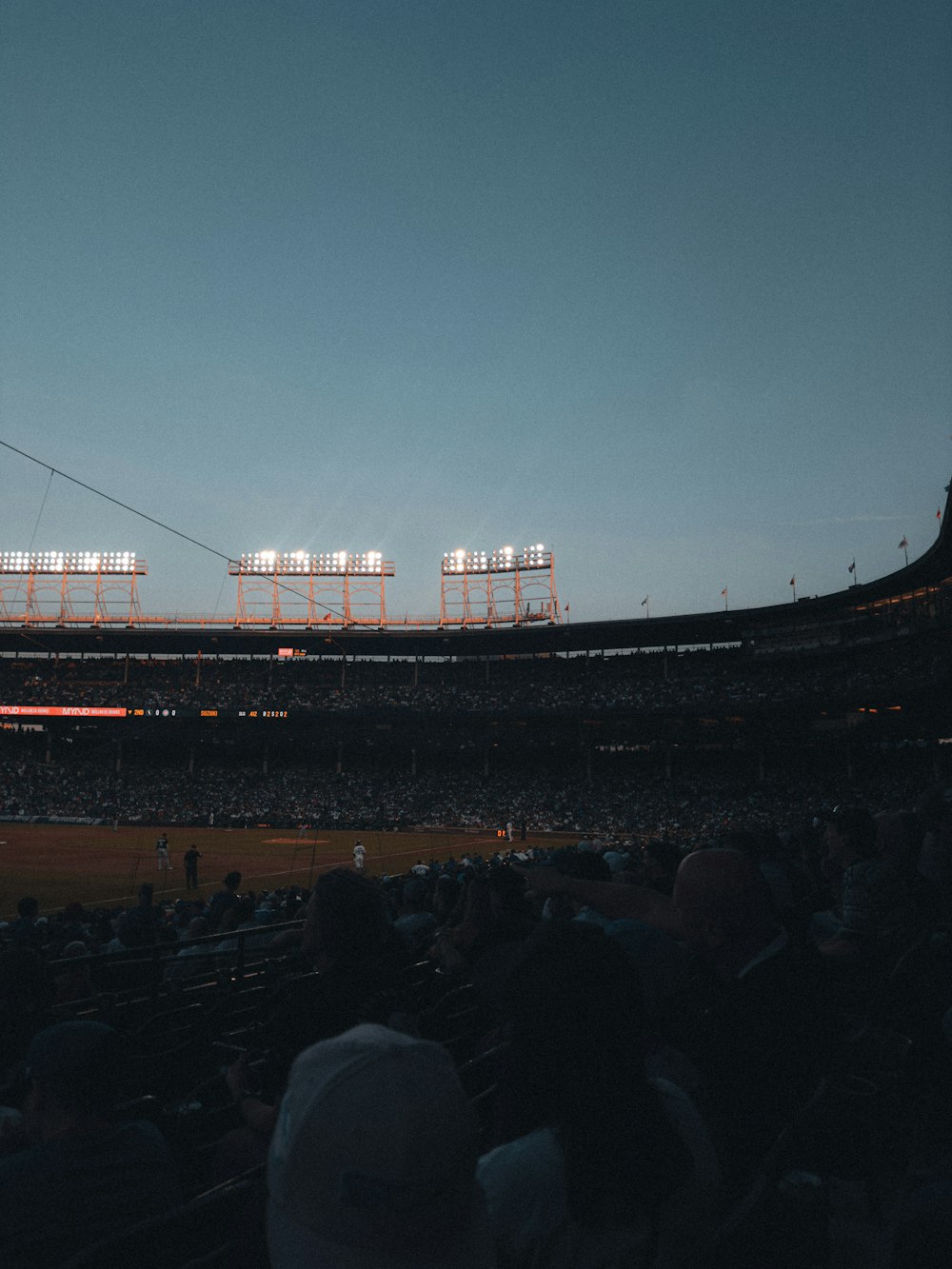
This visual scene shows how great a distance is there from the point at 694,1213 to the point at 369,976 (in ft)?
5.59

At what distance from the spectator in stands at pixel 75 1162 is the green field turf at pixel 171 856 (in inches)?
728

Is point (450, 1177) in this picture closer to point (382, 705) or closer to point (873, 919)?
point (873, 919)

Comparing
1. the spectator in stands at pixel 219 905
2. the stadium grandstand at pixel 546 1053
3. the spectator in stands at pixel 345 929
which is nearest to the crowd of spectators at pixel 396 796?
the stadium grandstand at pixel 546 1053

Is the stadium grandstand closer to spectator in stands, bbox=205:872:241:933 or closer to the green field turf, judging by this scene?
spectator in stands, bbox=205:872:241:933

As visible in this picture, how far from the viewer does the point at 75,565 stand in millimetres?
67375

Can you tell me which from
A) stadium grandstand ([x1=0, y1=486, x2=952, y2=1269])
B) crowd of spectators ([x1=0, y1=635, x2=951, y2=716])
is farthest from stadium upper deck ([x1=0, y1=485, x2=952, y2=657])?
stadium grandstand ([x1=0, y1=486, x2=952, y2=1269])

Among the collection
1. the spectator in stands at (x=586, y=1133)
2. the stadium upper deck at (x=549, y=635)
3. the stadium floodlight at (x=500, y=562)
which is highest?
the stadium floodlight at (x=500, y=562)

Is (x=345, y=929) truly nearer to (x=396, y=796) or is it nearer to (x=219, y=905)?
(x=219, y=905)

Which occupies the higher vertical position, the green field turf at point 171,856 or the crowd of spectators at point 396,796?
the crowd of spectators at point 396,796

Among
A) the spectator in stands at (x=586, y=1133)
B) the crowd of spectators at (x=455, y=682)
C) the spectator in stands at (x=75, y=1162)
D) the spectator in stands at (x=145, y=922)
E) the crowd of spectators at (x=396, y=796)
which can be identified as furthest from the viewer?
the crowd of spectators at (x=455, y=682)

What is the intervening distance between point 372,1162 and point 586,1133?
0.65 m

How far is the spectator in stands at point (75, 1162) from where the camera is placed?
7.20 ft

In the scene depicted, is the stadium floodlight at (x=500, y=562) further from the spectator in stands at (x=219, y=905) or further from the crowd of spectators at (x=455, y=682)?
the spectator in stands at (x=219, y=905)

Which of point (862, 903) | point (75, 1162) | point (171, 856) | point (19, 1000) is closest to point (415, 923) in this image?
point (862, 903)
